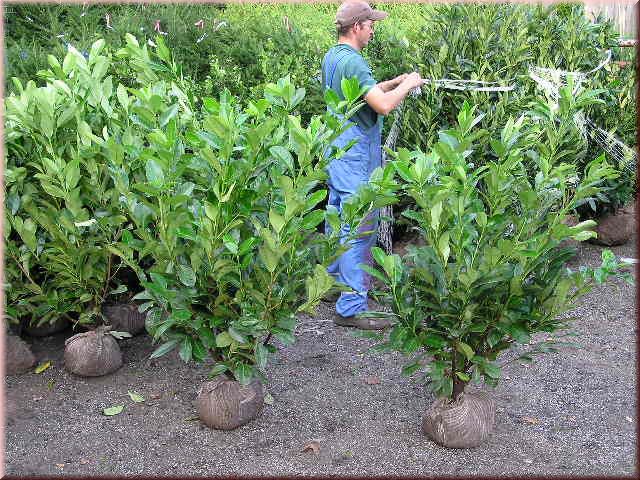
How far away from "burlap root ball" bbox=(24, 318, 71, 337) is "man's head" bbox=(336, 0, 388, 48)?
229cm

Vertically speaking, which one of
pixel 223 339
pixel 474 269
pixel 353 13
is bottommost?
pixel 223 339

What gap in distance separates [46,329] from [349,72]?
2.21m

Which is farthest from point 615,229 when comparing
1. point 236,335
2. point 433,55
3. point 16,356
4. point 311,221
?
point 16,356

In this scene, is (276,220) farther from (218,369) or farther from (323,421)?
(323,421)

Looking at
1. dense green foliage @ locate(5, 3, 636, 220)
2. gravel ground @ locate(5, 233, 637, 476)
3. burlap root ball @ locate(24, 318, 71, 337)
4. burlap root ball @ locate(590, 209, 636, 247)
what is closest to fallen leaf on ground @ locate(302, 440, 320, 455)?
gravel ground @ locate(5, 233, 637, 476)

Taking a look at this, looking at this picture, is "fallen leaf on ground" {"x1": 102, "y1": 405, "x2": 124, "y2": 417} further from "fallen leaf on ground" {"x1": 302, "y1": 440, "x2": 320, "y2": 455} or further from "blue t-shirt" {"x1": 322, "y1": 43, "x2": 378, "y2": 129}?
"blue t-shirt" {"x1": 322, "y1": 43, "x2": 378, "y2": 129}

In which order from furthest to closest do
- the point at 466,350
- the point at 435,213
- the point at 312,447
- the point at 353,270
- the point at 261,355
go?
the point at 353,270 < the point at 312,447 < the point at 261,355 < the point at 466,350 < the point at 435,213

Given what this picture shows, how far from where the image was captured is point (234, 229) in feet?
10.2

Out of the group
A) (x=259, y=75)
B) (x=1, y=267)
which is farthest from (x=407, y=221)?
(x=1, y=267)

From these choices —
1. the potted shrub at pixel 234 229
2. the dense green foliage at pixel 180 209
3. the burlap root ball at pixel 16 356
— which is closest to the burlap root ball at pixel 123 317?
the dense green foliage at pixel 180 209

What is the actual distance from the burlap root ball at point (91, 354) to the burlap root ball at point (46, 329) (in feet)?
1.39

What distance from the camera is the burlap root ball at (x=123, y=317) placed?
4.21 metres

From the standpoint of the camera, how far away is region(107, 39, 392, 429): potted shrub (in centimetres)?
295

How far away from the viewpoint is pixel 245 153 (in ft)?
10.1
